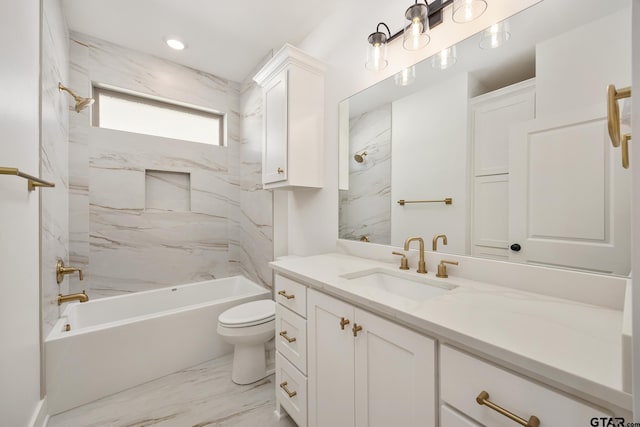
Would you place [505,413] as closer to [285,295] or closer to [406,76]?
[285,295]

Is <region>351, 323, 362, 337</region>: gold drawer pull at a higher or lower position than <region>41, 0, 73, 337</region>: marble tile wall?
lower

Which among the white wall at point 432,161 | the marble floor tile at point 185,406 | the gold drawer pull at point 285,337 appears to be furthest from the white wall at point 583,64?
the marble floor tile at point 185,406

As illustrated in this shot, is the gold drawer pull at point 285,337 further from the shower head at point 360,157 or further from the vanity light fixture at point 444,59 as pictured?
the vanity light fixture at point 444,59

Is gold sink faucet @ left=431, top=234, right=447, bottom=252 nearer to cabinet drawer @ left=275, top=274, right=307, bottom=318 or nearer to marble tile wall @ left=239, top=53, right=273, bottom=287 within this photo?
cabinet drawer @ left=275, top=274, right=307, bottom=318

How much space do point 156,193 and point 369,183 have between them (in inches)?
89.5

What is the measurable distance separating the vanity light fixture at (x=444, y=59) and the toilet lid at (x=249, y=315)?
1856 millimetres

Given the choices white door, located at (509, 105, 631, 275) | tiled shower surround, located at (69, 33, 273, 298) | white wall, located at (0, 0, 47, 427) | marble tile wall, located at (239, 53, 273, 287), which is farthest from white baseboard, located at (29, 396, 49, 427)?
white door, located at (509, 105, 631, 275)

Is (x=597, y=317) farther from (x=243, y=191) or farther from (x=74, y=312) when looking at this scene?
(x=74, y=312)

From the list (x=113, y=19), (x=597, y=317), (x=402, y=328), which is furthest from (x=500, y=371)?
(x=113, y=19)

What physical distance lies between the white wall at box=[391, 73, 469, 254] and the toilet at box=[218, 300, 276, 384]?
110 centimetres

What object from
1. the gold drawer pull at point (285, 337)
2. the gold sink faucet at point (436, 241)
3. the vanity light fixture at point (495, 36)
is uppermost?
the vanity light fixture at point (495, 36)

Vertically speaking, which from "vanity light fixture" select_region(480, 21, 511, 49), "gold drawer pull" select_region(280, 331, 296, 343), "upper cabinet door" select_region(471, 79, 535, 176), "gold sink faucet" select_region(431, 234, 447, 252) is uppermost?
"vanity light fixture" select_region(480, 21, 511, 49)

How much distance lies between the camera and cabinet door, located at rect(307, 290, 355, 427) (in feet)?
3.16

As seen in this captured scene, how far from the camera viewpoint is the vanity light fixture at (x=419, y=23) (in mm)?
1071
